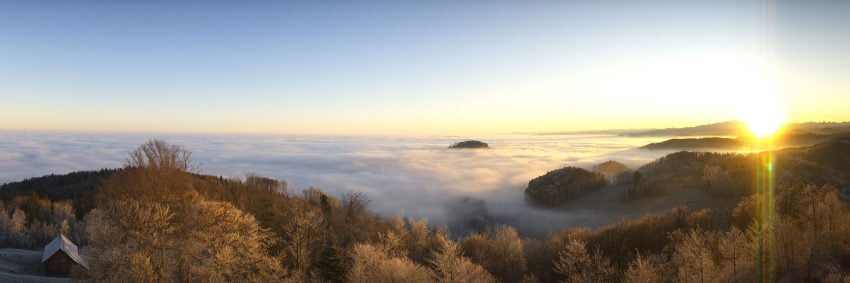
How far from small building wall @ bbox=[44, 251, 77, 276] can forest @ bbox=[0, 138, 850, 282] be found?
461 cm

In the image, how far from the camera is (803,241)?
39438mm

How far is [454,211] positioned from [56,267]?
128905 millimetres

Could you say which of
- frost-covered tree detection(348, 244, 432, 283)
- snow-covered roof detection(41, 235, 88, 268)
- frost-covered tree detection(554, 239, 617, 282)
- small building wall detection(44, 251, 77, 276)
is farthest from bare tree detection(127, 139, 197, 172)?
frost-covered tree detection(554, 239, 617, 282)

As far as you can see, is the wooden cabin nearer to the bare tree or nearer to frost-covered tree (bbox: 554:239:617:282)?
the bare tree

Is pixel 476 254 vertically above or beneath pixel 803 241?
beneath

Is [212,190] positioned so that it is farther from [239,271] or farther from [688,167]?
[688,167]

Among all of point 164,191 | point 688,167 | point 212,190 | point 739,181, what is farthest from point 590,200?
point 164,191

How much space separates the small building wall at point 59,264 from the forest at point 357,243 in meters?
4.61

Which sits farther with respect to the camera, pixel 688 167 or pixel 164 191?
pixel 688 167

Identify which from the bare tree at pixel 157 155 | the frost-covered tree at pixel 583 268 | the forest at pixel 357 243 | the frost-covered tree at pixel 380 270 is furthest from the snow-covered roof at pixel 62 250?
the frost-covered tree at pixel 583 268

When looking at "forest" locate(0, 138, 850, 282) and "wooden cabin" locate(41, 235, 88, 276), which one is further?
"wooden cabin" locate(41, 235, 88, 276)

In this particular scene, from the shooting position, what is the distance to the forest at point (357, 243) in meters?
32.3

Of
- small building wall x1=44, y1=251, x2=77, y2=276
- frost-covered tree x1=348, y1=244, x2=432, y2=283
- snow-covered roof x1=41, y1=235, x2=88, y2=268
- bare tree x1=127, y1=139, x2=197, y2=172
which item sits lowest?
small building wall x1=44, y1=251, x2=77, y2=276

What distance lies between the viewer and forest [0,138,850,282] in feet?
106
